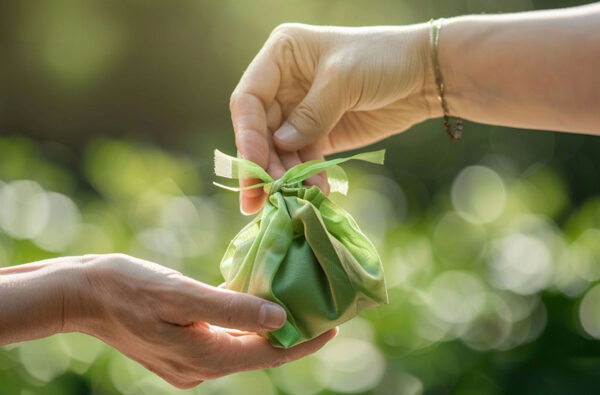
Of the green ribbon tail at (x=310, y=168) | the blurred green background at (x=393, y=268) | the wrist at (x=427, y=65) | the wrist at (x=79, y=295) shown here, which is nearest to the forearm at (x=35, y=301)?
the wrist at (x=79, y=295)

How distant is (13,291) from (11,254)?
4.69 feet

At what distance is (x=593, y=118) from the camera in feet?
5.99

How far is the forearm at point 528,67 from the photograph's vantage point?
68.7 inches

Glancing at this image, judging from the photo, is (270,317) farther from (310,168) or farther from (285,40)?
(285,40)

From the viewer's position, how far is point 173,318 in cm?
135

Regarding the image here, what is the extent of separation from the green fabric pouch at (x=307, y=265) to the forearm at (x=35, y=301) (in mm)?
353

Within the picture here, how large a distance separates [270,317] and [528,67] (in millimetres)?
1007

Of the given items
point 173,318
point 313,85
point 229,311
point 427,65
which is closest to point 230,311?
point 229,311

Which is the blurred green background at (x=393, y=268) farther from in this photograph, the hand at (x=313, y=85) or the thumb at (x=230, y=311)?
the thumb at (x=230, y=311)

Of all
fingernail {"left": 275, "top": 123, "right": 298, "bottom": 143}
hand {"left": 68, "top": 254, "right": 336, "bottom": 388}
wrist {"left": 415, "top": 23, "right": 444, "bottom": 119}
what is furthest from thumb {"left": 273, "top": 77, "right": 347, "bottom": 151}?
hand {"left": 68, "top": 254, "right": 336, "bottom": 388}

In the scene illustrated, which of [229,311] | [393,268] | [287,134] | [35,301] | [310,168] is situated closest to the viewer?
[229,311]

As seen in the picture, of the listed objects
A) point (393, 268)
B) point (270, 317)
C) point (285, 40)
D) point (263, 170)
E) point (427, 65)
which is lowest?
point (393, 268)

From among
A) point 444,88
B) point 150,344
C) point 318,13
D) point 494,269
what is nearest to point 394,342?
point 494,269

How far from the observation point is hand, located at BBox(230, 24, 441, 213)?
177 centimetres
